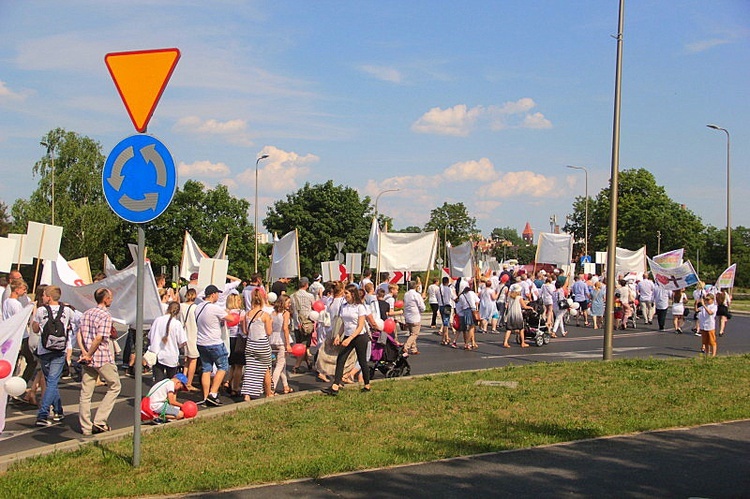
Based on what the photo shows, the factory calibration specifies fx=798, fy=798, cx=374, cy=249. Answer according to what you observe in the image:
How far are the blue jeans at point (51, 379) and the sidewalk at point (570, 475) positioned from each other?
4.47 meters

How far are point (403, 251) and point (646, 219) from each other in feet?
194

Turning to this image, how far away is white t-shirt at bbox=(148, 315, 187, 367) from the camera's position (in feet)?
36.9

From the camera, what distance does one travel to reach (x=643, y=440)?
8539 mm

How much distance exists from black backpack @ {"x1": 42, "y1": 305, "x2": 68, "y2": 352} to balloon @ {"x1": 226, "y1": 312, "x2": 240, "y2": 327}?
250 cm

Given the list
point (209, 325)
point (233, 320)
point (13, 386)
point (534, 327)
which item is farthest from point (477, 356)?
point (13, 386)

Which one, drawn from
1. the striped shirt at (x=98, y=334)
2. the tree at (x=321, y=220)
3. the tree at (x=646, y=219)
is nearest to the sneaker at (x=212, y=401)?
the striped shirt at (x=98, y=334)

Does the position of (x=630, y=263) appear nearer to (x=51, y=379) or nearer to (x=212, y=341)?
(x=212, y=341)

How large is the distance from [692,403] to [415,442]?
14.5 ft

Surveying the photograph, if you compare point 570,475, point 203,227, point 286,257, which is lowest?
point 570,475

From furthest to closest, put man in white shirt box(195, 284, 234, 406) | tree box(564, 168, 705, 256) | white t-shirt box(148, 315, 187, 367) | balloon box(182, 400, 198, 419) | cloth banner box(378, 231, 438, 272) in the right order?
tree box(564, 168, 705, 256) < cloth banner box(378, 231, 438, 272) < man in white shirt box(195, 284, 234, 406) < white t-shirt box(148, 315, 187, 367) < balloon box(182, 400, 198, 419)

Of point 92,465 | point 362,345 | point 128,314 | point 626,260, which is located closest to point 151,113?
point 92,465

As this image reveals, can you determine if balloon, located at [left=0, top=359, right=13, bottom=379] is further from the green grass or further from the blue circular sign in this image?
the blue circular sign

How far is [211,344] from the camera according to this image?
38.1 ft

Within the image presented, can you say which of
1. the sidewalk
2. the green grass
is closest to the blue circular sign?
the green grass
